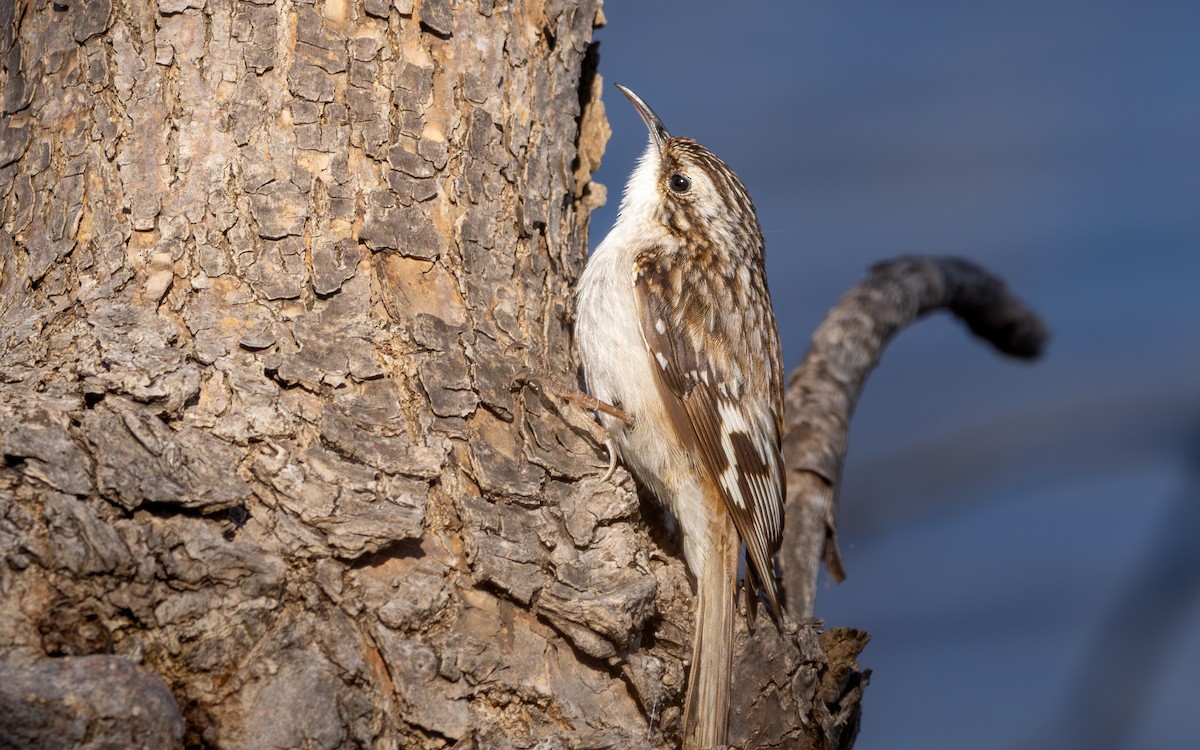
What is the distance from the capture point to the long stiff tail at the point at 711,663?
77.9 inches

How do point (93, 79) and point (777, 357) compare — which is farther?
point (777, 357)

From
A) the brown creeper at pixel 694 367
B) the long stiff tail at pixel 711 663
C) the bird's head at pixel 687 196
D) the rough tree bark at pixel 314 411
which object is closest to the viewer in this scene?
the rough tree bark at pixel 314 411

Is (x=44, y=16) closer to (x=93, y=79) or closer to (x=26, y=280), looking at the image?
(x=93, y=79)

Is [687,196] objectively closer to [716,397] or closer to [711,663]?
[716,397]

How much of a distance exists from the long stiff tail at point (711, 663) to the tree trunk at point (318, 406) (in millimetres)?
40

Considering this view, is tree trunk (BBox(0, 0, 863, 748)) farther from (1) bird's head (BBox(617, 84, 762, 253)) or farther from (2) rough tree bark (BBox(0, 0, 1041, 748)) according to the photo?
(1) bird's head (BBox(617, 84, 762, 253))

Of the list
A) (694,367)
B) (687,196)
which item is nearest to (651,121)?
(687,196)

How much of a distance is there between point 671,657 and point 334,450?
73 centimetres

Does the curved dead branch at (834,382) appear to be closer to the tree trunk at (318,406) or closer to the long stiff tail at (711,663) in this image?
the long stiff tail at (711,663)

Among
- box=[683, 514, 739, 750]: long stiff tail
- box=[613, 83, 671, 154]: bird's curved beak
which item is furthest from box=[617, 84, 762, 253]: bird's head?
box=[683, 514, 739, 750]: long stiff tail

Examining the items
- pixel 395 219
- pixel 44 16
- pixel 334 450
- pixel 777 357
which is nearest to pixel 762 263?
pixel 777 357

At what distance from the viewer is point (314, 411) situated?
77.1 inches

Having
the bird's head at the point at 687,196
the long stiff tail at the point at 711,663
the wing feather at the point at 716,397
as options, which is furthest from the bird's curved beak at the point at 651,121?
the long stiff tail at the point at 711,663

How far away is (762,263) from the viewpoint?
130 inches
